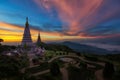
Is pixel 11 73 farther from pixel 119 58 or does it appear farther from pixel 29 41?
pixel 119 58

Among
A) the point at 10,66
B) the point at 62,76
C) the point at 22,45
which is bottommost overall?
the point at 62,76

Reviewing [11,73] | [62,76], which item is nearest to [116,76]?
[62,76]

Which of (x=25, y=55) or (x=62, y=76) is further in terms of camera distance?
(x=25, y=55)

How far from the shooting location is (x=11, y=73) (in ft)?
72.1

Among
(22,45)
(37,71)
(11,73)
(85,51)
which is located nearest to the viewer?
(11,73)

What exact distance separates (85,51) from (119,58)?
12.0 metres

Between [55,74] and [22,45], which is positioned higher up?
[22,45]

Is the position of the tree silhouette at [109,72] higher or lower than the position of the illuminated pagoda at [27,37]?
lower

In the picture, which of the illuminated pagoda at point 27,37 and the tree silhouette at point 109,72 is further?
Answer: the illuminated pagoda at point 27,37

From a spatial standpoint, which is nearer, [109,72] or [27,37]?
[109,72]

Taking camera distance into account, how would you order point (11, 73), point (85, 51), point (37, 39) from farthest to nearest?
point (37, 39) → point (85, 51) → point (11, 73)

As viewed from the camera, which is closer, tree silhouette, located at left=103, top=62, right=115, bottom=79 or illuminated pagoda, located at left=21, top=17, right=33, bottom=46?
tree silhouette, located at left=103, top=62, right=115, bottom=79

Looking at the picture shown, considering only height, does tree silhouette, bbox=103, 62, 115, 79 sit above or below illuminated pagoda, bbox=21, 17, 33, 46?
below

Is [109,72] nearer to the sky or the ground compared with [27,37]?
nearer to the ground
